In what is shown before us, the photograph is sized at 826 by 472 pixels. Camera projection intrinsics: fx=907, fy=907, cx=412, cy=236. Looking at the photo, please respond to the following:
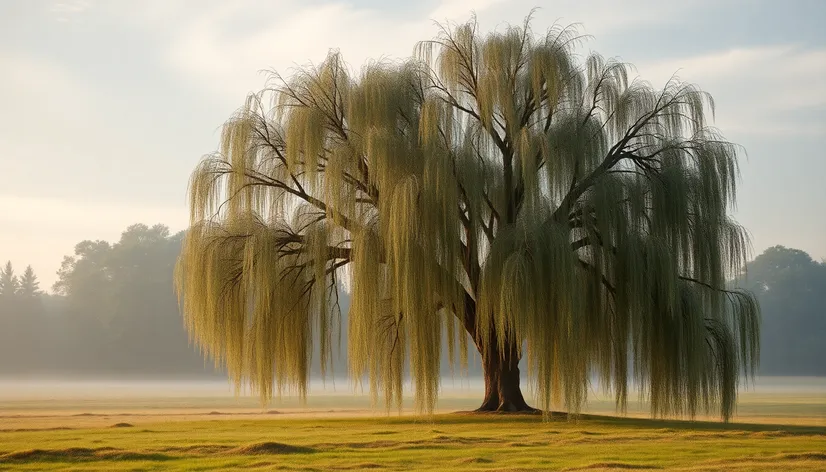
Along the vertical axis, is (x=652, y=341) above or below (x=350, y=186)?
below

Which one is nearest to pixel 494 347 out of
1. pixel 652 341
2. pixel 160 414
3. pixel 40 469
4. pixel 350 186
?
pixel 652 341

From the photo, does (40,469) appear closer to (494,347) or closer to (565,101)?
(494,347)

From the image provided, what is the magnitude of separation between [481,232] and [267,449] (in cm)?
657

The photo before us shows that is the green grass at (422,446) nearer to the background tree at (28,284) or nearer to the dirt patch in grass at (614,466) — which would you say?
the dirt patch in grass at (614,466)

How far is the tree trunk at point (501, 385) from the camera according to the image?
17359mm

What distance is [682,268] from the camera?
16.2 meters

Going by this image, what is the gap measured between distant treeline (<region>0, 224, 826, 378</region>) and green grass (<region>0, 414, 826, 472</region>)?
41593 millimetres

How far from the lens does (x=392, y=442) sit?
478 inches

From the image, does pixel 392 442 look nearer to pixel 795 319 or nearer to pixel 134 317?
pixel 134 317

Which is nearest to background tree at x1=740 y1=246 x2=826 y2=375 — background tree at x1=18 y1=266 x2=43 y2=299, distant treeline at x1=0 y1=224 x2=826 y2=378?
distant treeline at x1=0 y1=224 x2=826 y2=378

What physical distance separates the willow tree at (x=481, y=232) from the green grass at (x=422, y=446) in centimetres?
104

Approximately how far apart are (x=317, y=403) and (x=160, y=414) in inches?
237

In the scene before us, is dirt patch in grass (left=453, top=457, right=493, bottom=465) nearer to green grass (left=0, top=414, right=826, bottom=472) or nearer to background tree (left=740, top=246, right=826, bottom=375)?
green grass (left=0, top=414, right=826, bottom=472)

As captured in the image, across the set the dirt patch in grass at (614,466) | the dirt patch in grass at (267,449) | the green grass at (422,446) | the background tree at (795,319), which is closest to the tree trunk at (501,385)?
the green grass at (422,446)
